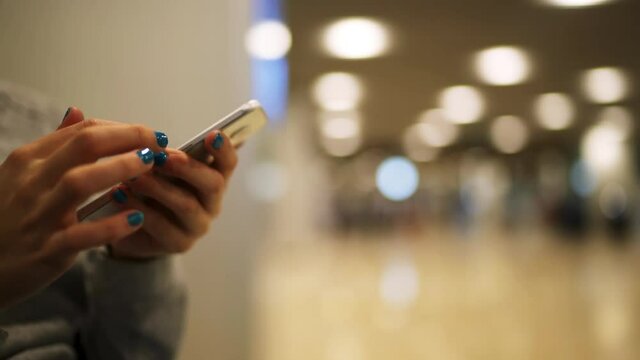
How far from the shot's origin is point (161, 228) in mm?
428

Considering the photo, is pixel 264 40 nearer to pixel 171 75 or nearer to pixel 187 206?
pixel 171 75

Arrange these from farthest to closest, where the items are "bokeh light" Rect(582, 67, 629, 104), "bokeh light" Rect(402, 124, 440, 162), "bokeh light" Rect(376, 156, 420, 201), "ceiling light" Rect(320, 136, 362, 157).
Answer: "bokeh light" Rect(376, 156, 420, 201), "ceiling light" Rect(320, 136, 362, 157), "bokeh light" Rect(402, 124, 440, 162), "bokeh light" Rect(582, 67, 629, 104)

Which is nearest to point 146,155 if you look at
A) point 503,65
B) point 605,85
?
point 503,65

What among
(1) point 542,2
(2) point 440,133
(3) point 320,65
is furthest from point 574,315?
(2) point 440,133

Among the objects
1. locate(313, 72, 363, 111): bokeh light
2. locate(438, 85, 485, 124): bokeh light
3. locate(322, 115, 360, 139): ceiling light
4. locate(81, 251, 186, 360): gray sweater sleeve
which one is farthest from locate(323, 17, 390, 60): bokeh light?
locate(81, 251, 186, 360): gray sweater sleeve

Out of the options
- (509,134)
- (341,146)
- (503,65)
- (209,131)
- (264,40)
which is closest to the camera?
(209,131)

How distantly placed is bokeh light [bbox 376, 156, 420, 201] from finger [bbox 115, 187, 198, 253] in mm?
7818

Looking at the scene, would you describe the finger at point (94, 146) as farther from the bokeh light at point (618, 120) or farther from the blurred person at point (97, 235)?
the bokeh light at point (618, 120)

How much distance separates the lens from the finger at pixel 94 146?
31 centimetres

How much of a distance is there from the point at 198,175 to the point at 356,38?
3024 mm

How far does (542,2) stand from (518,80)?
1.81 metres

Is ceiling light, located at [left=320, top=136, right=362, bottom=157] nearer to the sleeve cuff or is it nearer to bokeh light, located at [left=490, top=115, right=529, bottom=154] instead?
bokeh light, located at [left=490, top=115, right=529, bottom=154]

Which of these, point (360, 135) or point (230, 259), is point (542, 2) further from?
point (360, 135)

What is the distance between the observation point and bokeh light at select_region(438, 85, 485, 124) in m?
4.70
